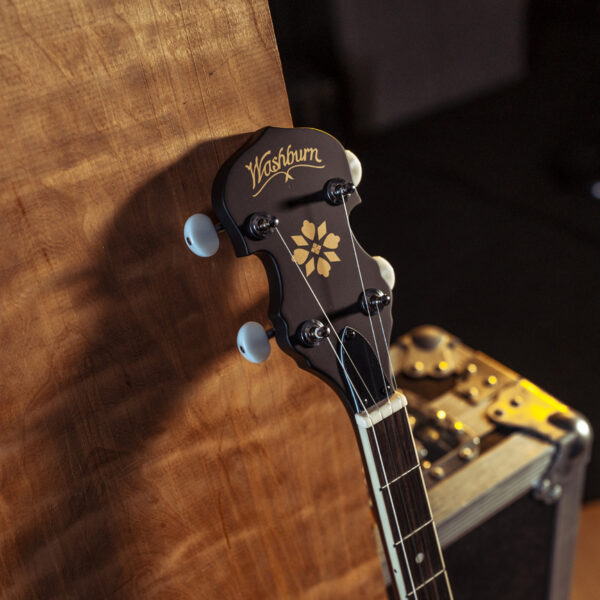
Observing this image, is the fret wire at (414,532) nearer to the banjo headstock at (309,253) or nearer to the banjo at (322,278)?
the banjo at (322,278)

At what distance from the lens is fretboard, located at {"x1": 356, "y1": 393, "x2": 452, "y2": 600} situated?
0.59 metres

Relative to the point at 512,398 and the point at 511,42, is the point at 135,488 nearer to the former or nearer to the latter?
the point at 512,398

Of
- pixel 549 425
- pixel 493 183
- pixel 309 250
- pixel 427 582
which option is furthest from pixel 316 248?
pixel 493 183

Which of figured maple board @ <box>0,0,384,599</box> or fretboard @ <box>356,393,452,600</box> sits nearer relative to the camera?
figured maple board @ <box>0,0,384,599</box>

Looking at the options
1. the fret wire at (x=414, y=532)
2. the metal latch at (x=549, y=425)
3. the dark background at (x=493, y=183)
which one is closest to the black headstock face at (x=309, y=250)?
the fret wire at (x=414, y=532)

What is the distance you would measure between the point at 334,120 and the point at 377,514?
2.34 ft

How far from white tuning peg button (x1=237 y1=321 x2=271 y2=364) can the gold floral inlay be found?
60 mm

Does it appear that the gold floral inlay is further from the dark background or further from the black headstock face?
the dark background

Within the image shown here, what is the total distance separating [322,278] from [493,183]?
1014 mm

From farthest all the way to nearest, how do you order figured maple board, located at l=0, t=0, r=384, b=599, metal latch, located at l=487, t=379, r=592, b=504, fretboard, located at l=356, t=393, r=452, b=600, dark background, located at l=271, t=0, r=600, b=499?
dark background, located at l=271, t=0, r=600, b=499 < metal latch, located at l=487, t=379, r=592, b=504 < fretboard, located at l=356, t=393, r=452, b=600 < figured maple board, located at l=0, t=0, r=384, b=599

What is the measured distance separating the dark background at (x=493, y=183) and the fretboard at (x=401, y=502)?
2.06 ft

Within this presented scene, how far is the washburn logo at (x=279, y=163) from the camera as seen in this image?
1.58 ft

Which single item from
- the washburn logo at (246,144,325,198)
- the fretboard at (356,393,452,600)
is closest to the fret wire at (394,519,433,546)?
the fretboard at (356,393,452,600)

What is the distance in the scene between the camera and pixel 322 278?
1.75 feet
